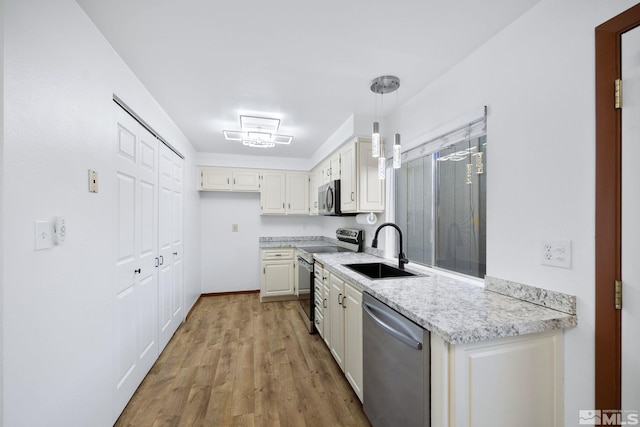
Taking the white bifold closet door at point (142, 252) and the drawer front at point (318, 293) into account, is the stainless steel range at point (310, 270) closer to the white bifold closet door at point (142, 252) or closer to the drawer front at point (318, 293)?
the drawer front at point (318, 293)

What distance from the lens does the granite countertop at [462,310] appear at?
100 centimetres

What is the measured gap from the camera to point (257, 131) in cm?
276

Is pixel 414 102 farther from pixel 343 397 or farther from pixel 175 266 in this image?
pixel 175 266

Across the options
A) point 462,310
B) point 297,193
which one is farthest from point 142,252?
point 297,193

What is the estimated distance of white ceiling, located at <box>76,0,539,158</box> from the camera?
128cm

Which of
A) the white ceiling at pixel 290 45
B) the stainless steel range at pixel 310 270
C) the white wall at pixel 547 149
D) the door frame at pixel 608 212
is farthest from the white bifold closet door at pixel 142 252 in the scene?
the door frame at pixel 608 212

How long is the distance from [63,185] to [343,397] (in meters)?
2.13

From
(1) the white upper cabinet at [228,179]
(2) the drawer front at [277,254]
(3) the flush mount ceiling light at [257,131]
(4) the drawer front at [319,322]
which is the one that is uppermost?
(3) the flush mount ceiling light at [257,131]

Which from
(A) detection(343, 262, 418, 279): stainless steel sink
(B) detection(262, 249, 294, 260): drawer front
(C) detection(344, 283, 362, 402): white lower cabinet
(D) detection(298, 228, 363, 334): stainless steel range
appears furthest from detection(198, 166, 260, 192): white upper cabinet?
(C) detection(344, 283, 362, 402): white lower cabinet

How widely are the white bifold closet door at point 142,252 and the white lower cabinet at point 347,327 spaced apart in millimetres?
1525

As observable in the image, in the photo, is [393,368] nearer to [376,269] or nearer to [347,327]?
[347,327]

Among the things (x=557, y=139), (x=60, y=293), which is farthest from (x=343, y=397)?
(x=557, y=139)

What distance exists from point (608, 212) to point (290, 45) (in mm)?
1743

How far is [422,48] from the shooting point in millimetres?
1587
